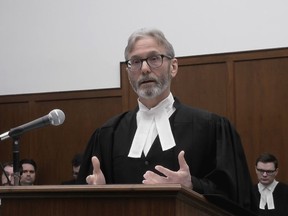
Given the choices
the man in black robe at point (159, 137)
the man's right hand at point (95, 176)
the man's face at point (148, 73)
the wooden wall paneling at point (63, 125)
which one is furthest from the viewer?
the wooden wall paneling at point (63, 125)

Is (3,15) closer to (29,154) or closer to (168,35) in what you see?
(29,154)

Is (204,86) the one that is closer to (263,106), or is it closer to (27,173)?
(263,106)

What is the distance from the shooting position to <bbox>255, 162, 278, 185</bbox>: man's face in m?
8.18

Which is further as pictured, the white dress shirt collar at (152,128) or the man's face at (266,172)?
the man's face at (266,172)

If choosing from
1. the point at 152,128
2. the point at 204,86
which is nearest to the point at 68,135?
the point at 204,86

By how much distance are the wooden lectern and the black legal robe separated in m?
0.64

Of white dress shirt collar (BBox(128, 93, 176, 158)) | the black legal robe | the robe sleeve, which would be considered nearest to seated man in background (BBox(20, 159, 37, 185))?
the black legal robe

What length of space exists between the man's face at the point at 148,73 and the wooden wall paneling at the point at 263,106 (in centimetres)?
555

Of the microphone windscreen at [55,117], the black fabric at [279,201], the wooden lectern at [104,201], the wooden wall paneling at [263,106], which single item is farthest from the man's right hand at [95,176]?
the wooden wall paneling at [263,106]

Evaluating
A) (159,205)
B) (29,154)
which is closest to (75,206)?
(159,205)

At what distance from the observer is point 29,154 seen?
34.5ft

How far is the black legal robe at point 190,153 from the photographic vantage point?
331cm

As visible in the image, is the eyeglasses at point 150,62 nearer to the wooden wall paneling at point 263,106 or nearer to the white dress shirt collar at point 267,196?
the white dress shirt collar at point 267,196

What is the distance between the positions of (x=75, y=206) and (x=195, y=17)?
7.13 m
